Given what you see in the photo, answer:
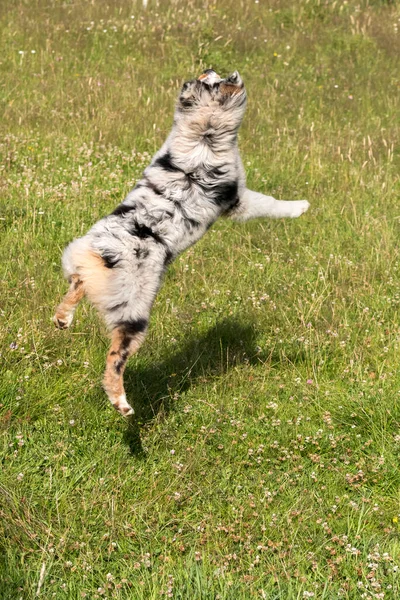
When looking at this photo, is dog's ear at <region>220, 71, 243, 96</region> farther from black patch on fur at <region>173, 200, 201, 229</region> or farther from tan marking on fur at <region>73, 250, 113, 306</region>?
tan marking on fur at <region>73, 250, 113, 306</region>

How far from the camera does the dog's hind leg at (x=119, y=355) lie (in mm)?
4172

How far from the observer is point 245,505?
13.7 feet

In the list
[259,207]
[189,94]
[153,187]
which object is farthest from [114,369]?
[189,94]

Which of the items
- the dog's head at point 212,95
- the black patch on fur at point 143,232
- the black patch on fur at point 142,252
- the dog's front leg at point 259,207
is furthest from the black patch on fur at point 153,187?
the dog's front leg at point 259,207

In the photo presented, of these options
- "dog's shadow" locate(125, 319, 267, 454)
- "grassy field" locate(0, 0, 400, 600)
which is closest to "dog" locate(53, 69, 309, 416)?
"grassy field" locate(0, 0, 400, 600)

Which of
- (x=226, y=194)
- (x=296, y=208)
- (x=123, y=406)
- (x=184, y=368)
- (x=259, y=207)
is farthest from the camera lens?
(x=296, y=208)

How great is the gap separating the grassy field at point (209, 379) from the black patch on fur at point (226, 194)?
1.14m

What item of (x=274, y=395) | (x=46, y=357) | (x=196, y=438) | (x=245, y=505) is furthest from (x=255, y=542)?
(x=46, y=357)

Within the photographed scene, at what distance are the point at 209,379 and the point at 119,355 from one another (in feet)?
3.77

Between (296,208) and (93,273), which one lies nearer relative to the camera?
(93,273)

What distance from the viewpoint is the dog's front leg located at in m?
5.02

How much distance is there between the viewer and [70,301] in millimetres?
4375

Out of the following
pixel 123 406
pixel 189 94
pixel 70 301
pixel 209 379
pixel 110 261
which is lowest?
pixel 209 379

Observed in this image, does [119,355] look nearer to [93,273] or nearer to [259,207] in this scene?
[93,273]
